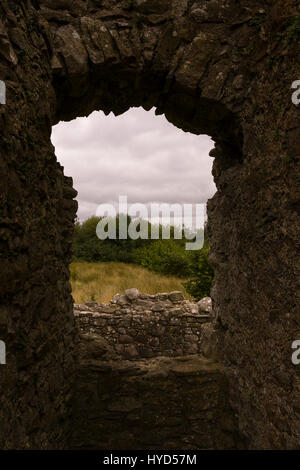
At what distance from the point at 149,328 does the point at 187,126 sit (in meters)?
3.69

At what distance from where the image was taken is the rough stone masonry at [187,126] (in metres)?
1.87

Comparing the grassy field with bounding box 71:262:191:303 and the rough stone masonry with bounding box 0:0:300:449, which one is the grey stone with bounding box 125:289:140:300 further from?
the rough stone masonry with bounding box 0:0:300:449

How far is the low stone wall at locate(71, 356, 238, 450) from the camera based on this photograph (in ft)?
9.75

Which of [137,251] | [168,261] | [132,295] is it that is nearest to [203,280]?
[132,295]

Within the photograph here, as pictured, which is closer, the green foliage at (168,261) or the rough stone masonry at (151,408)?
the rough stone masonry at (151,408)

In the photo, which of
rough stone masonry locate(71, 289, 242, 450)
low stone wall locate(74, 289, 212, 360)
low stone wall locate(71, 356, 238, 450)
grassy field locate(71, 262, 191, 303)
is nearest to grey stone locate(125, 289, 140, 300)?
low stone wall locate(74, 289, 212, 360)

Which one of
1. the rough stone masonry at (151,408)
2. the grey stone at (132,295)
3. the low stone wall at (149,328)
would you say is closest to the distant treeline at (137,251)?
the grey stone at (132,295)

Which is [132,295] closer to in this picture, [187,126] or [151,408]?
[151,408]

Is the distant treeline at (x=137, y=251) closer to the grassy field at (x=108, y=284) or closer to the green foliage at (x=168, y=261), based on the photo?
the green foliage at (x=168, y=261)

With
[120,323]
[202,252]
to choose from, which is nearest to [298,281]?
[120,323]

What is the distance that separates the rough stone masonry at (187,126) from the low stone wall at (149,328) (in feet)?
8.42

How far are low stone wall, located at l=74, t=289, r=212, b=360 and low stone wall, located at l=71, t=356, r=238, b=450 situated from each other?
2.55 metres
